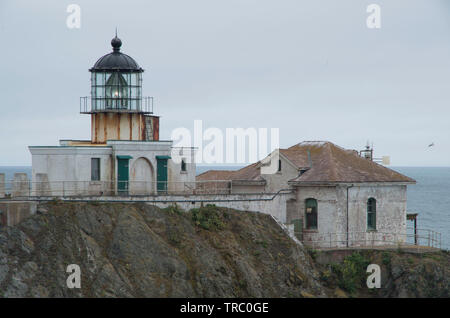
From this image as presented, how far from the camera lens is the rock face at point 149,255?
3341cm

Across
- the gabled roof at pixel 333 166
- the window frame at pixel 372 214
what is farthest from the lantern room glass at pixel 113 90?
the window frame at pixel 372 214

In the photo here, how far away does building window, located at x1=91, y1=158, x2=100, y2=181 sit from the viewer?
4144cm

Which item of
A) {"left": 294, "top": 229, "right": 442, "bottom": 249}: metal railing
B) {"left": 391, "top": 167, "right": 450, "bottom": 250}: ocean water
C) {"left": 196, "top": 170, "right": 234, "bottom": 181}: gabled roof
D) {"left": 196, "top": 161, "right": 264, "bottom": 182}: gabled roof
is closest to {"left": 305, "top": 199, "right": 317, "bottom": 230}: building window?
{"left": 294, "top": 229, "right": 442, "bottom": 249}: metal railing

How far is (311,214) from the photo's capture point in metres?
44.3

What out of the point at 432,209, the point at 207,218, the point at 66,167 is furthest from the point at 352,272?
the point at 432,209

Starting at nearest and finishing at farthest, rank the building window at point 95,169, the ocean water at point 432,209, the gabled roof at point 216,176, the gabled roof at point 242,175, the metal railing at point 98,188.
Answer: the metal railing at point 98,188 → the building window at point 95,169 → the gabled roof at point 242,175 → the gabled roof at point 216,176 → the ocean water at point 432,209

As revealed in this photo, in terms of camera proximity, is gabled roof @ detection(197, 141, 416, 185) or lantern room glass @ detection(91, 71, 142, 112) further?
lantern room glass @ detection(91, 71, 142, 112)

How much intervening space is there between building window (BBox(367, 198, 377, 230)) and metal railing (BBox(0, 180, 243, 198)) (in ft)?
25.9

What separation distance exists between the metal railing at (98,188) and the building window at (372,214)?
791 centimetres

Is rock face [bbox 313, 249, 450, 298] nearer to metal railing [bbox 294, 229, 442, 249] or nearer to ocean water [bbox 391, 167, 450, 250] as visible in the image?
metal railing [bbox 294, 229, 442, 249]

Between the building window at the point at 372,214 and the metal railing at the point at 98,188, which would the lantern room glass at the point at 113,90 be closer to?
the metal railing at the point at 98,188

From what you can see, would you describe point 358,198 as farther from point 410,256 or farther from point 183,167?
point 183,167

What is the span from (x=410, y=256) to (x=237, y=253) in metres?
10.0
